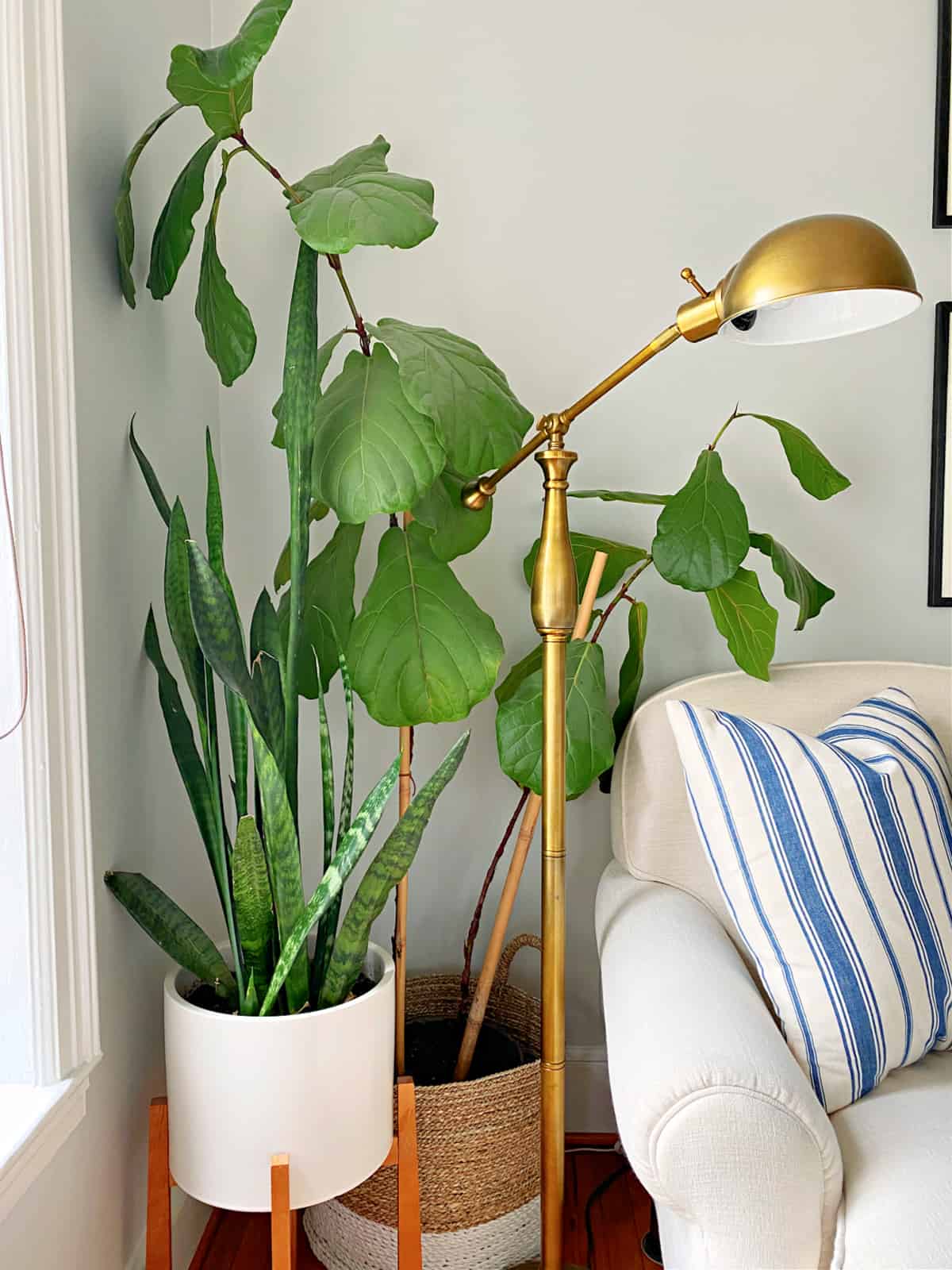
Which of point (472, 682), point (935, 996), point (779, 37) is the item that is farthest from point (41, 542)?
point (779, 37)

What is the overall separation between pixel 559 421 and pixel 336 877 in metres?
0.58

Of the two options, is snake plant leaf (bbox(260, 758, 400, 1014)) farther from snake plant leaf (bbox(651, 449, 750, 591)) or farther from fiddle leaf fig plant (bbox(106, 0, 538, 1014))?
snake plant leaf (bbox(651, 449, 750, 591))

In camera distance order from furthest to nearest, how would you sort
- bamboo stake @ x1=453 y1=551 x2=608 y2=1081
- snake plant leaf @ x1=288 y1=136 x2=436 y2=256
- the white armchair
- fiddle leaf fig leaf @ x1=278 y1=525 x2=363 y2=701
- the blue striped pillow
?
bamboo stake @ x1=453 y1=551 x2=608 y2=1081, fiddle leaf fig leaf @ x1=278 y1=525 x2=363 y2=701, the blue striped pillow, snake plant leaf @ x1=288 y1=136 x2=436 y2=256, the white armchair

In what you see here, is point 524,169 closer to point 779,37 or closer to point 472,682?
point 779,37

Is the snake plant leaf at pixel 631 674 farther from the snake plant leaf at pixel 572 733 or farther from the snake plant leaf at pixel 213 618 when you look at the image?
the snake plant leaf at pixel 213 618

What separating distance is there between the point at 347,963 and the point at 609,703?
77cm

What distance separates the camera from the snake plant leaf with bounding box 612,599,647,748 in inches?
64.6

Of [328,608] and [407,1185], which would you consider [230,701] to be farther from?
[407,1185]

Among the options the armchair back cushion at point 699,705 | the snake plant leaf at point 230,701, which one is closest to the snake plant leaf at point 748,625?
the armchair back cushion at point 699,705

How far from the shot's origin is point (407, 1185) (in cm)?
132

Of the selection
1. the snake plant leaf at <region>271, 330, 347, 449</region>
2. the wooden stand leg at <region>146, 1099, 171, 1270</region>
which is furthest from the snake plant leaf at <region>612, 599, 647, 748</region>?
the wooden stand leg at <region>146, 1099, 171, 1270</region>

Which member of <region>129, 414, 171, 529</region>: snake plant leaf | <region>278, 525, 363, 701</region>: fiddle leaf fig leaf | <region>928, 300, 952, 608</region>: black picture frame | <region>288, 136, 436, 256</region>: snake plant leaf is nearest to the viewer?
<region>288, 136, 436, 256</region>: snake plant leaf

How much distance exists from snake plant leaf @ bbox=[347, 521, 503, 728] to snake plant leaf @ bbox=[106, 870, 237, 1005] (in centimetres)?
34

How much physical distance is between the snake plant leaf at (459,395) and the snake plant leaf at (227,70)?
0.30 meters
